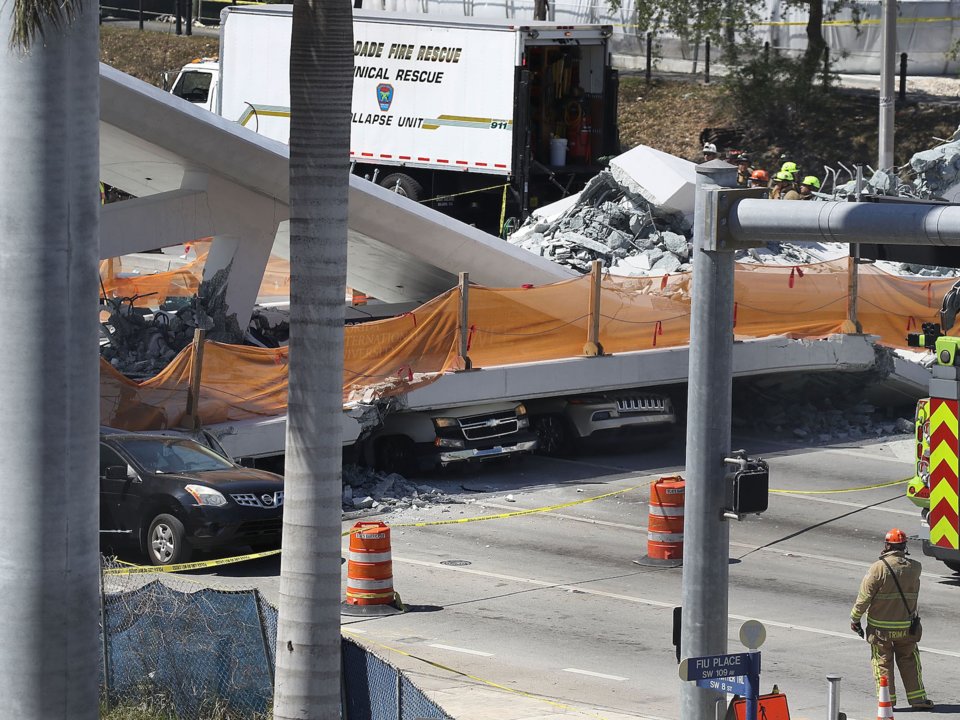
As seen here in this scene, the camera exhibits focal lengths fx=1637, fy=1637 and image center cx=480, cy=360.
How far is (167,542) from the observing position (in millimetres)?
16141

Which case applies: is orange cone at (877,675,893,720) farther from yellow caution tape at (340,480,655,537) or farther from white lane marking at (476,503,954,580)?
yellow caution tape at (340,480,655,537)

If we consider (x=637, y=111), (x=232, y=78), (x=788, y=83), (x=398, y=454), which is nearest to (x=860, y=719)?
(x=398, y=454)

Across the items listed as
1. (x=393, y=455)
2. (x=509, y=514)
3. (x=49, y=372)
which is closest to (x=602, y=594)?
(x=509, y=514)

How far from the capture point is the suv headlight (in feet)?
52.2

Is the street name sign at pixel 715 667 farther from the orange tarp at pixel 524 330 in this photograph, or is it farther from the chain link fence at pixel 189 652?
the orange tarp at pixel 524 330

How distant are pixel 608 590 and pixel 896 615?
366 centimetres

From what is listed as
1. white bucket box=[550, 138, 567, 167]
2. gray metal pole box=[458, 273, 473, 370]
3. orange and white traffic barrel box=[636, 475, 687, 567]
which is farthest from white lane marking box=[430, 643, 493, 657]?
white bucket box=[550, 138, 567, 167]

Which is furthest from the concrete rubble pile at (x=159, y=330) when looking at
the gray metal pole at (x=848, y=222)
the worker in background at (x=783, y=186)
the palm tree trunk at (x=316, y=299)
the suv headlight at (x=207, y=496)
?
the gray metal pole at (x=848, y=222)

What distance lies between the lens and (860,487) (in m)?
20.1

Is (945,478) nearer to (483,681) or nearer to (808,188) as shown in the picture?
(483,681)

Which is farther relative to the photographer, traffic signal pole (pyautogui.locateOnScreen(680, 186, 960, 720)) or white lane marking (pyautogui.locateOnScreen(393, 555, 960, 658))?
white lane marking (pyautogui.locateOnScreen(393, 555, 960, 658))

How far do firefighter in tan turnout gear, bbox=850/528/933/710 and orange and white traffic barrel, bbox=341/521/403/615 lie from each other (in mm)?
4311

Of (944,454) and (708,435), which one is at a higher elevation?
(708,435)

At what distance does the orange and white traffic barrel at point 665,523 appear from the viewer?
16625 mm
